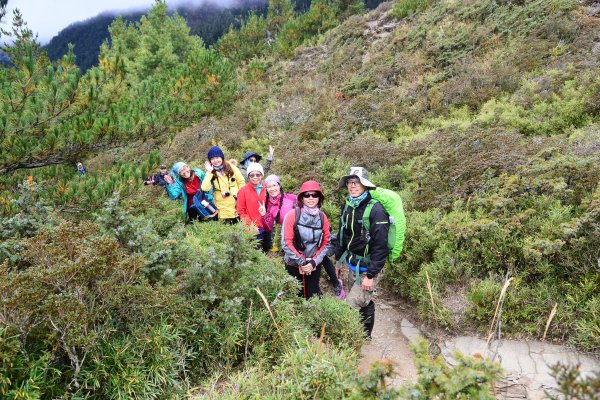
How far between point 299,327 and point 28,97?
478cm

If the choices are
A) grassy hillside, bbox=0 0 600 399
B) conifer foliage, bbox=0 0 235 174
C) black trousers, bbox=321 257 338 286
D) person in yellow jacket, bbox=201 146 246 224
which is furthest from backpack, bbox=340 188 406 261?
conifer foliage, bbox=0 0 235 174

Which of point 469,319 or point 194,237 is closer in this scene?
point 469,319

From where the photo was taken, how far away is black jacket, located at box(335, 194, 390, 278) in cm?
414

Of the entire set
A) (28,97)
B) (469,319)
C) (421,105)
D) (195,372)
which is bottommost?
(469,319)

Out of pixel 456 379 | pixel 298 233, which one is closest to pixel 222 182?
pixel 298 233

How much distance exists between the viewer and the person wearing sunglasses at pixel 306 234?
4551 millimetres

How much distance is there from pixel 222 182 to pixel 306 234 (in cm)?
222

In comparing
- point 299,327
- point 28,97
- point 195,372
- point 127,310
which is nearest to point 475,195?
point 299,327

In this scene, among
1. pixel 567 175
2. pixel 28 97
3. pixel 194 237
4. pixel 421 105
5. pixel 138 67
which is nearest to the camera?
pixel 28 97

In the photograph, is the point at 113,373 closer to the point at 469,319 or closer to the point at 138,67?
the point at 469,319

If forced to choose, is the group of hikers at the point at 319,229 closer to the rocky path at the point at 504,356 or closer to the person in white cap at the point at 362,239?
the person in white cap at the point at 362,239

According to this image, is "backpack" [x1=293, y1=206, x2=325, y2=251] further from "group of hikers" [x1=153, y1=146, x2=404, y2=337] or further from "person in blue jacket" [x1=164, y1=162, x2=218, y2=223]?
"person in blue jacket" [x1=164, y1=162, x2=218, y2=223]

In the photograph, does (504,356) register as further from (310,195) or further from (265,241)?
(265,241)

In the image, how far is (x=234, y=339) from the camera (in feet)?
11.6
